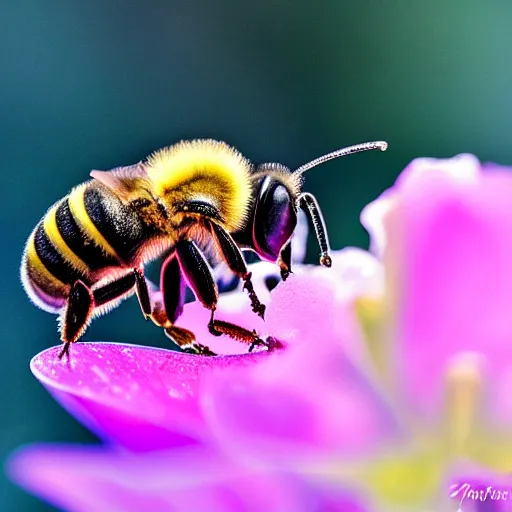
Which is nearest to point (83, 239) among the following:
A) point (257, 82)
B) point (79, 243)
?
point (79, 243)

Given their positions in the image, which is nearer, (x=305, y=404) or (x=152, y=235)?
(x=305, y=404)

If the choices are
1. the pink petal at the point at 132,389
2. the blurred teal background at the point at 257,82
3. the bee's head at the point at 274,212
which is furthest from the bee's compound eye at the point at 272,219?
the blurred teal background at the point at 257,82

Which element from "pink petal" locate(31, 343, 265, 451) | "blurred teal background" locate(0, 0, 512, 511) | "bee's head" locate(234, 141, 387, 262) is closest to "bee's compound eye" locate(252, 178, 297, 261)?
"bee's head" locate(234, 141, 387, 262)

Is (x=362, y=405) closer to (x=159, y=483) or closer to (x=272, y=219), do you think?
(x=159, y=483)

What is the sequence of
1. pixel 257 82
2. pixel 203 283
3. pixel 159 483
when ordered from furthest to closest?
pixel 257 82
pixel 203 283
pixel 159 483

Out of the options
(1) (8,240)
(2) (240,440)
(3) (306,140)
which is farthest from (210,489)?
(3) (306,140)

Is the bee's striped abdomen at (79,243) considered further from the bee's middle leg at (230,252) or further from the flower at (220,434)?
the flower at (220,434)

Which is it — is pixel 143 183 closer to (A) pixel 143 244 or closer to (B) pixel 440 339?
(A) pixel 143 244
